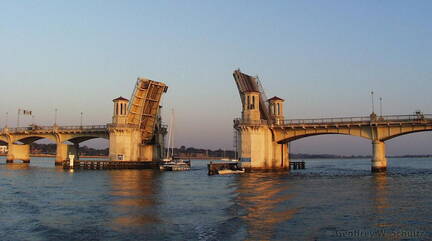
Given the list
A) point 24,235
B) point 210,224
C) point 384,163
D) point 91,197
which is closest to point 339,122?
point 384,163

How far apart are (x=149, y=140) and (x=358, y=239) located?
64.6 metres

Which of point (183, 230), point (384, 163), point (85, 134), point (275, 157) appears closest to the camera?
point (183, 230)

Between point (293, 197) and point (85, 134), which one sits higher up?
point (85, 134)

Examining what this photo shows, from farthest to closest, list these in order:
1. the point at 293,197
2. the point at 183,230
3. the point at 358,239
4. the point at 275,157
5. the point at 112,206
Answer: the point at 275,157 < the point at 293,197 < the point at 112,206 < the point at 183,230 < the point at 358,239

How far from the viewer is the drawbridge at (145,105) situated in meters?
65.4

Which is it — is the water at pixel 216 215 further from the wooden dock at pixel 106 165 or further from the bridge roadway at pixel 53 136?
the bridge roadway at pixel 53 136

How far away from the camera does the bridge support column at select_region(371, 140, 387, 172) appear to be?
57.8 metres

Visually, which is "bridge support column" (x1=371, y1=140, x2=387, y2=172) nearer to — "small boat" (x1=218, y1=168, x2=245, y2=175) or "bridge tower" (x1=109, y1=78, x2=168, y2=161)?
"small boat" (x1=218, y1=168, x2=245, y2=175)

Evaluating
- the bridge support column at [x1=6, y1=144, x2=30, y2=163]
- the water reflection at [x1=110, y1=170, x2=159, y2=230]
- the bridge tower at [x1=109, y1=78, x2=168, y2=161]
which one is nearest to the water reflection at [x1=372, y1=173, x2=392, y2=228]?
the water reflection at [x1=110, y1=170, x2=159, y2=230]

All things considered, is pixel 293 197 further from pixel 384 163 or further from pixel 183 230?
pixel 384 163

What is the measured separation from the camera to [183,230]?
61.2ft

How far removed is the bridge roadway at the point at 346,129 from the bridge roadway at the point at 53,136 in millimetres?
27279

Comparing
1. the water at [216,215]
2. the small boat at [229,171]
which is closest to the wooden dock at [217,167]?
the small boat at [229,171]

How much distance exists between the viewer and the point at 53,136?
8688 cm
